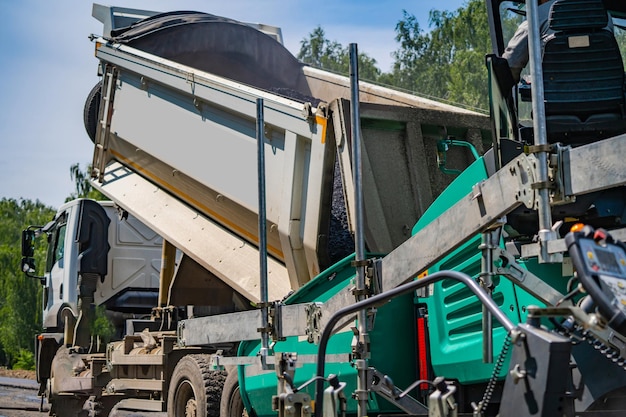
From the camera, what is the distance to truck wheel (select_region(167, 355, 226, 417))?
21.3 feet

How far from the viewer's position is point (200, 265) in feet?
24.0

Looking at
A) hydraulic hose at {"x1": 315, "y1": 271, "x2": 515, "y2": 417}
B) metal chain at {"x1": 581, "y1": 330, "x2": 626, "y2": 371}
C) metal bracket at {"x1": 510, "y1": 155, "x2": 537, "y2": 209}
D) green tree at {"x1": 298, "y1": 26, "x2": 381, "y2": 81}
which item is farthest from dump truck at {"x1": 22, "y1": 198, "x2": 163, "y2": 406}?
green tree at {"x1": 298, "y1": 26, "x2": 381, "y2": 81}

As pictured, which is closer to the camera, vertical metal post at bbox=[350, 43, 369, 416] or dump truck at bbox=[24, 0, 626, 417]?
dump truck at bbox=[24, 0, 626, 417]

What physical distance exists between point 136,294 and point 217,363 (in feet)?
14.6

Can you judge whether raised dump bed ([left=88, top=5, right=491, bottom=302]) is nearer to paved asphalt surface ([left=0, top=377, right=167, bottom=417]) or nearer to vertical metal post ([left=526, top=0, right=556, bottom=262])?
paved asphalt surface ([left=0, top=377, right=167, bottom=417])

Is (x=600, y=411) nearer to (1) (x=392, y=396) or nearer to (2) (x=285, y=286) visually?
(1) (x=392, y=396)

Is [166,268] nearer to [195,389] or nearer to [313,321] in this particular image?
[195,389]

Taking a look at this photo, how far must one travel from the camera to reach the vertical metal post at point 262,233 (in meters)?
5.32

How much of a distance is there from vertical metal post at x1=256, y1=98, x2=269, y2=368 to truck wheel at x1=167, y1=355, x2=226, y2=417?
4.31 ft

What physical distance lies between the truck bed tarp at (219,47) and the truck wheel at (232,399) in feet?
9.21

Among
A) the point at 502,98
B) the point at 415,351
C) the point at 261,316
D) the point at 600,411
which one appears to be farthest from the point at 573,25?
the point at 261,316

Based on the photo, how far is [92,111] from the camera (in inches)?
345

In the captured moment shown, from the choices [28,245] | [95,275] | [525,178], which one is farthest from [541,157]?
[28,245]

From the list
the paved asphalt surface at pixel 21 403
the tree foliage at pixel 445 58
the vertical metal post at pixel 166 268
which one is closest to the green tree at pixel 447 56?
the tree foliage at pixel 445 58
